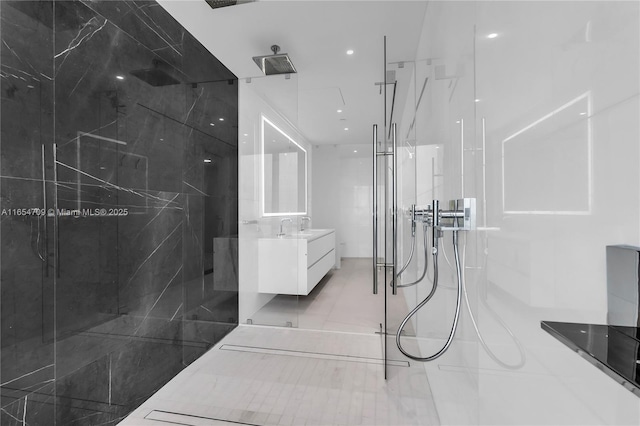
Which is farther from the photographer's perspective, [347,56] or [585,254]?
[347,56]

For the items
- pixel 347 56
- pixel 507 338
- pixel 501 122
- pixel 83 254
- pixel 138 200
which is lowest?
pixel 507 338

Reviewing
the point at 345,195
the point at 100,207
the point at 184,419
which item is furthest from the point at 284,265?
the point at 345,195

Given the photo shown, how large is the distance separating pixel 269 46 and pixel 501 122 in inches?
89.2

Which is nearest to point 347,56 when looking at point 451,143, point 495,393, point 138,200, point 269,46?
point 269,46

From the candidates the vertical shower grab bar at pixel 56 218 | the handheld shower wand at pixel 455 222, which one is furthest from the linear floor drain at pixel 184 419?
the handheld shower wand at pixel 455 222

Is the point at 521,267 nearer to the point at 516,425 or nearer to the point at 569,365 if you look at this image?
the point at 569,365

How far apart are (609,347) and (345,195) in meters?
5.69

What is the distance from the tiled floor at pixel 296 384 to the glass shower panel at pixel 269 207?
0.35 metres

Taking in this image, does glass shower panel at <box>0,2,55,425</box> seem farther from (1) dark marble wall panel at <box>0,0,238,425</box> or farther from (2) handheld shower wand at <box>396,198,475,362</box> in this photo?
(2) handheld shower wand at <box>396,198,475,362</box>

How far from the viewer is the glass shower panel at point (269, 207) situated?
9.85ft

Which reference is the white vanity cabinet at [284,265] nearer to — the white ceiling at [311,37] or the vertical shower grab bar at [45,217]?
the white ceiling at [311,37]

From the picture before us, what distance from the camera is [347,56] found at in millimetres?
2668

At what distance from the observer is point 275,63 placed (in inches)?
108

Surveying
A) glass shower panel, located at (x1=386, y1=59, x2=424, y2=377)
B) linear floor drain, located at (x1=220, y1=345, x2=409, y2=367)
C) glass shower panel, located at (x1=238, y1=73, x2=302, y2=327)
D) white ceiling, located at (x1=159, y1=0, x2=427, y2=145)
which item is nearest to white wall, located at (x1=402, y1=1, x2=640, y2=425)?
glass shower panel, located at (x1=386, y1=59, x2=424, y2=377)
